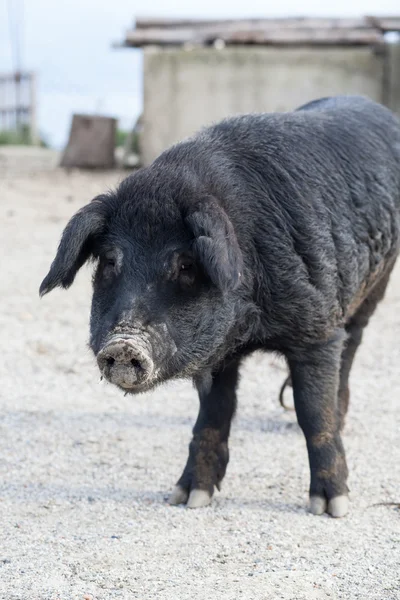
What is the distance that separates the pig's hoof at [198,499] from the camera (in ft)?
15.0

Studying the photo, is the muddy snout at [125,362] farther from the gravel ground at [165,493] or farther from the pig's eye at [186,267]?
the gravel ground at [165,493]

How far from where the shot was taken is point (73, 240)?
3994 millimetres

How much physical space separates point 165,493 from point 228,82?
39.6 ft

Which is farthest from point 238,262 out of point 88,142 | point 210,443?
point 88,142

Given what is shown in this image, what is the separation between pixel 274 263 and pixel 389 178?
1331 mm

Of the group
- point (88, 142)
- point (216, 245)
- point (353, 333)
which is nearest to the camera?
point (216, 245)

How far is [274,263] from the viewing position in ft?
14.0

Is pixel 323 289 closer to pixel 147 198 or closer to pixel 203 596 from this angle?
pixel 147 198

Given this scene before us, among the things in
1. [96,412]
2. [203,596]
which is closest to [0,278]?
[96,412]

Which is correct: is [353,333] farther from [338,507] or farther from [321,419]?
[338,507]

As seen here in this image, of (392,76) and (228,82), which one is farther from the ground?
(392,76)

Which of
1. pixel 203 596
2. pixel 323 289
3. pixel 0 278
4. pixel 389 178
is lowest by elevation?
pixel 0 278

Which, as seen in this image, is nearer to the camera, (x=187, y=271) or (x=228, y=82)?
(x=187, y=271)

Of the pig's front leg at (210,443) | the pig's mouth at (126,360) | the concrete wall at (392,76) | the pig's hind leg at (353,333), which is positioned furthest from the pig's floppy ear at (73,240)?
the concrete wall at (392,76)
